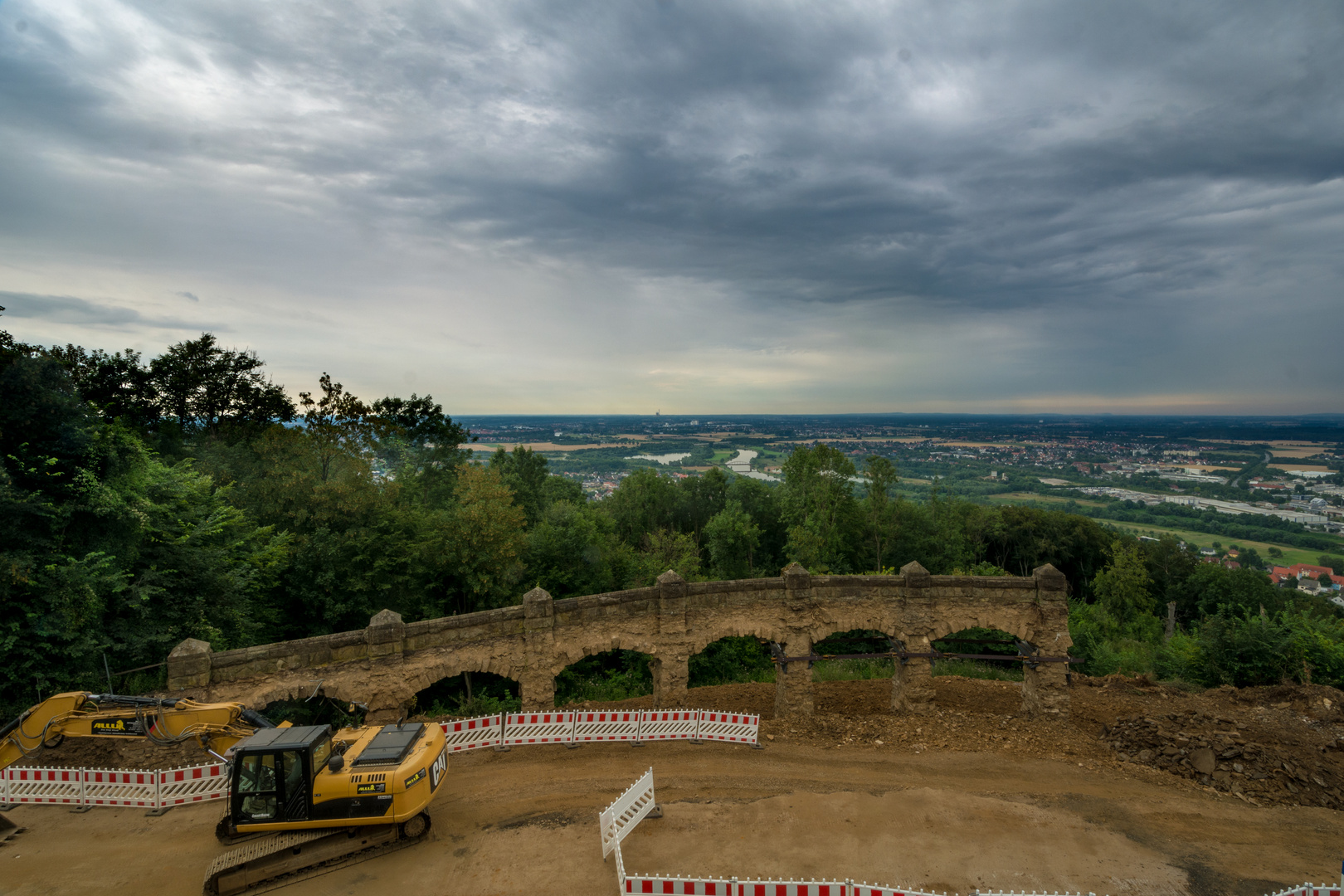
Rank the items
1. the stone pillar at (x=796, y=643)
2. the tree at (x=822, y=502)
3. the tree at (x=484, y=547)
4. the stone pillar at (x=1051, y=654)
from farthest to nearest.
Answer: the tree at (x=822, y=502) → the tree at (x=484, y=547) → the stone pillar at (x=796, y=643) → the stone pillar at (x=1051, y=654)

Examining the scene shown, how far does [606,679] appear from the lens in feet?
87.0

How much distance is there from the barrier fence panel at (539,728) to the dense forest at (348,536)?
893 centimetres

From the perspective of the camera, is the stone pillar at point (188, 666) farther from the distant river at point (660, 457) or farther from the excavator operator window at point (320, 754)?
the distant river at point (660, 457)

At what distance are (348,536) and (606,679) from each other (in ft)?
42.8

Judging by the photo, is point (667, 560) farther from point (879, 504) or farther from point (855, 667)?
point (879, 504)

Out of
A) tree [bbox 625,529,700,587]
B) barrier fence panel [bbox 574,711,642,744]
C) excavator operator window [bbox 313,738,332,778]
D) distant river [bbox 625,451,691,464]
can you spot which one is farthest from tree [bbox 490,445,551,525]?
distant river [bbox 625,451,691,464]

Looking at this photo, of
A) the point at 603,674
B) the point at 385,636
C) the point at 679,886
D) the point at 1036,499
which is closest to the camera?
the point at 679,886

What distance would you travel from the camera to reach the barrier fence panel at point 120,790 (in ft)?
39.4

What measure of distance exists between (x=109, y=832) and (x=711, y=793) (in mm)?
12270

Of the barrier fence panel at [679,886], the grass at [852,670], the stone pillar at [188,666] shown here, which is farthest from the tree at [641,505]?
the barrier fence panel at [679,886]

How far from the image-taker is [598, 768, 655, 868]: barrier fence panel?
34.2ft

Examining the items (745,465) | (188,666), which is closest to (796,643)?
(188,666)

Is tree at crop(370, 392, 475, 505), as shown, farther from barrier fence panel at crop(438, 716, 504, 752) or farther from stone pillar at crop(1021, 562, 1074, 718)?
stone pillar at crop(1021, 562, 1074, 718)

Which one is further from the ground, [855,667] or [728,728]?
[728,728]
